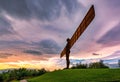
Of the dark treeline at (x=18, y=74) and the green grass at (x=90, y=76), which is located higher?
the dark treeline at (x=18, y=74)

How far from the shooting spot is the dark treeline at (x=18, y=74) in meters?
26.9

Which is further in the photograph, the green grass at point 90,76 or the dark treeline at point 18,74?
the dark treeline at point 18,74

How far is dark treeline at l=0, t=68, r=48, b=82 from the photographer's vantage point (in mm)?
26906

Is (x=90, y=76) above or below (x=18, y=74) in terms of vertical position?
Result: below

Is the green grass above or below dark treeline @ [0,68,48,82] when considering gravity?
below

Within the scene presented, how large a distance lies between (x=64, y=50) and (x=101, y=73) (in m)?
6.39

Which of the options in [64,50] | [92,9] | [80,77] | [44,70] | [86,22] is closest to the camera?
[92,9]

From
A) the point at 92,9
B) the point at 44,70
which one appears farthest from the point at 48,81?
the point at 44,70

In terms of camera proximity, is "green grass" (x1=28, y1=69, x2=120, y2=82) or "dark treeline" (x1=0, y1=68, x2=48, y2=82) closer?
"green grass" (x1=28, y1=69, x2=120, y2=82)

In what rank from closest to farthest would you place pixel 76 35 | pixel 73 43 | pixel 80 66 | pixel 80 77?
pixel 80 77, pixel 76 35, pixel 73 43, pixel 80 66

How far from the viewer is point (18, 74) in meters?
27.5

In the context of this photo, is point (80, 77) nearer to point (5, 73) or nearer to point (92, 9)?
point (92, 9)

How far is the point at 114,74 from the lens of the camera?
16578 millimetres

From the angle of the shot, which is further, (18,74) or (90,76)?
(18,74)
